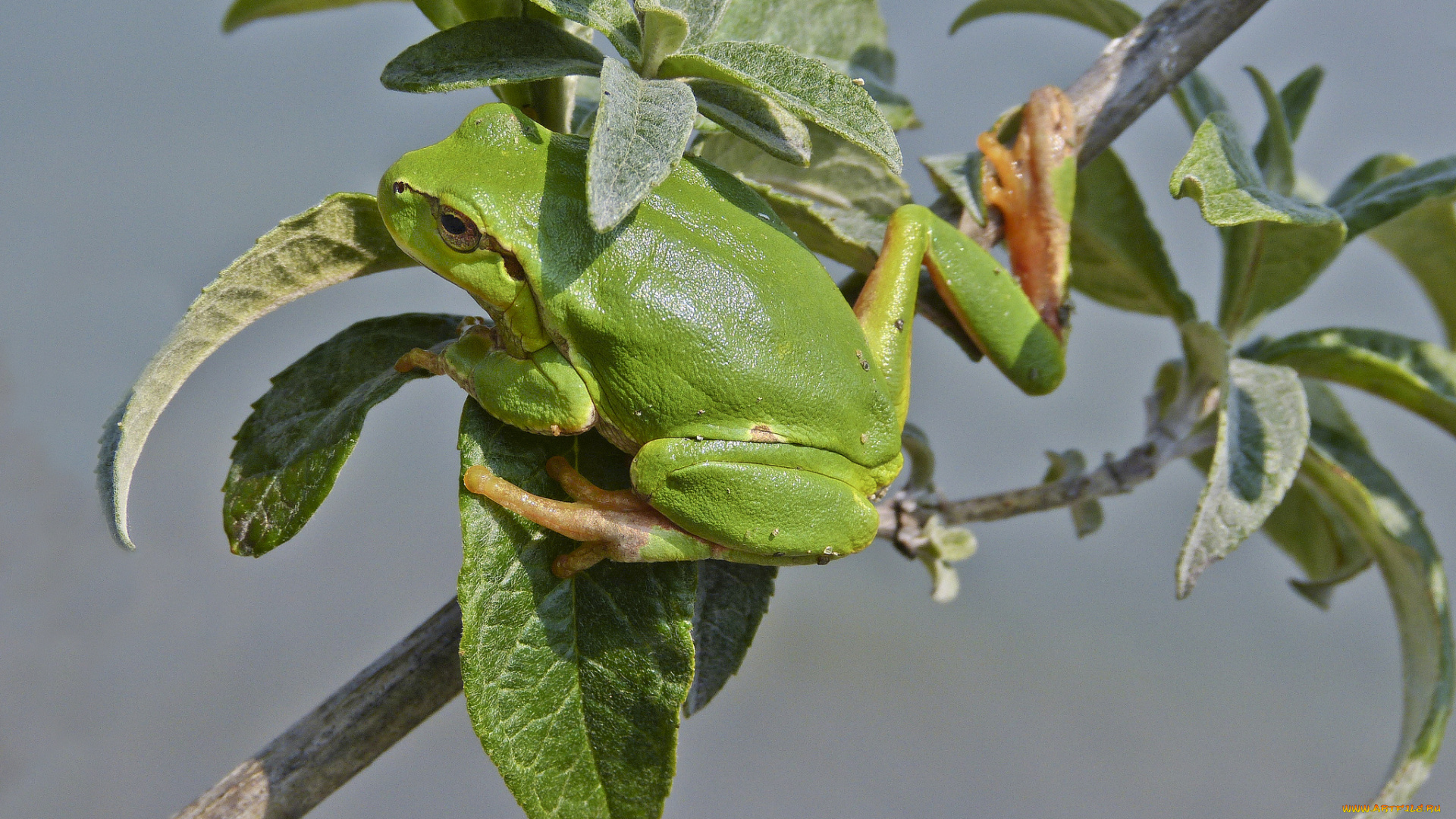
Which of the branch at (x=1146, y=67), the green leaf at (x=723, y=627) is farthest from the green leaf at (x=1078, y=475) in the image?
the green leaf at (x=723, y=627)

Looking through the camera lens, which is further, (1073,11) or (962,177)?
(1073,11)

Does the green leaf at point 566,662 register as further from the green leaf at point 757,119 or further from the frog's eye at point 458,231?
the green leaf at point 757,119

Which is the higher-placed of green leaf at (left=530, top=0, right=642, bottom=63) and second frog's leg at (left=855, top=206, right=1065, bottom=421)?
green leaf at (left=530, top=0, right=642, bottom=63)

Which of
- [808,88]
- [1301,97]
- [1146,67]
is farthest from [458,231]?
[1301,97]

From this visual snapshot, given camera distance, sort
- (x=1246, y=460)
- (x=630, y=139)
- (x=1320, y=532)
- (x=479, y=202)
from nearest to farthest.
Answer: (x=630, y=139), (x=479, y=202), (x=1246, y=460), (x=1320, y=532)

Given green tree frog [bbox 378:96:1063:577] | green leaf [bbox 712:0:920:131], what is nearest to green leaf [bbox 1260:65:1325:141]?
green leaf [bbox 712:0:920:131]

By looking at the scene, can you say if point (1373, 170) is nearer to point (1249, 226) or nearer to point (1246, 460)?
point (1249, 226)

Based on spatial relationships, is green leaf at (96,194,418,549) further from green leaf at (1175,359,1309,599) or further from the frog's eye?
green leaf at (1175,359,1309,599)
